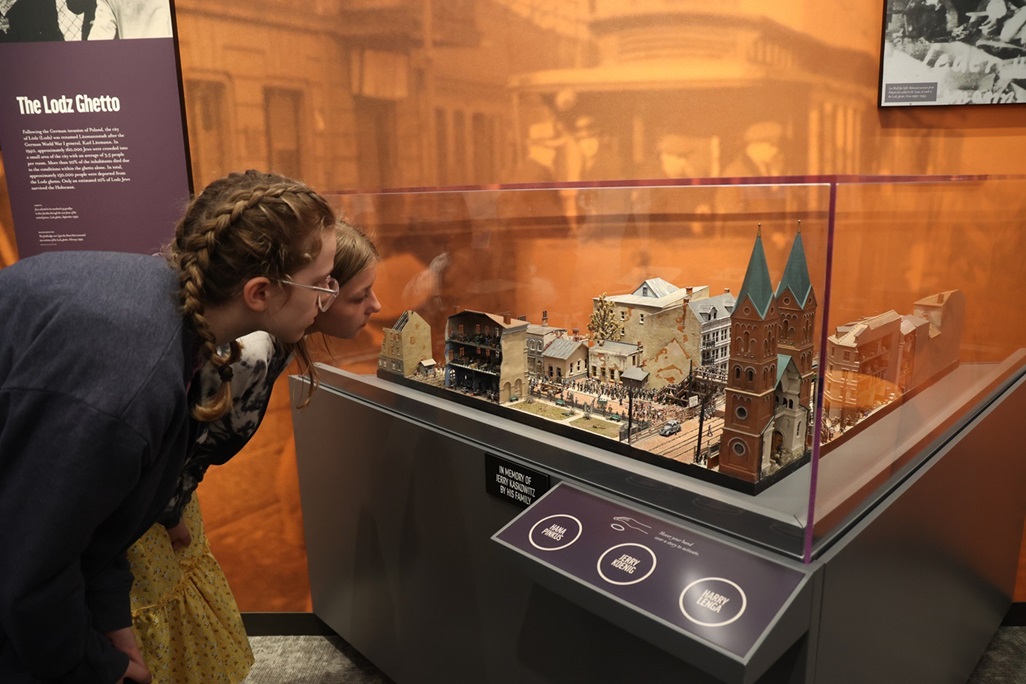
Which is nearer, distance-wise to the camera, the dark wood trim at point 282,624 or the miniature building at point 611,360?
the miniature building at point 611,360

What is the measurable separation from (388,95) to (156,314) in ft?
6.62

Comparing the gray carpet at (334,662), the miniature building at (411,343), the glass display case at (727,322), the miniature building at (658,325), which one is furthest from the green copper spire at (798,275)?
the gray carpet at (334,662)

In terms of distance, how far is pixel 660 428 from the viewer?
6.22 feet

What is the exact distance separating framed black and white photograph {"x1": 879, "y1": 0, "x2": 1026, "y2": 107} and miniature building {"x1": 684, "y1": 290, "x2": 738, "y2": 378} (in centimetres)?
152

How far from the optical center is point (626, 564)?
157 cm

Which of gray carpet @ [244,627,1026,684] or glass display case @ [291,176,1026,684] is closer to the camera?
glass display case @ [291,176,1026,684]

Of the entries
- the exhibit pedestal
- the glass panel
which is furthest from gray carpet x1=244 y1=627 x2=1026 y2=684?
the glass panel

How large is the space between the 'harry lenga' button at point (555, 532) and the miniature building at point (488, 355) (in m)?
0.53

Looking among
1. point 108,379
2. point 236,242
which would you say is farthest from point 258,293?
point 108,379

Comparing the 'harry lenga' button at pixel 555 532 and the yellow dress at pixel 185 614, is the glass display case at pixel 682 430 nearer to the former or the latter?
the 'harry lenga' button at pixel 555 532

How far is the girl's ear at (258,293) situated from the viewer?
1356 millimetres

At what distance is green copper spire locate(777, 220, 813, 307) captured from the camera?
143 centimetres

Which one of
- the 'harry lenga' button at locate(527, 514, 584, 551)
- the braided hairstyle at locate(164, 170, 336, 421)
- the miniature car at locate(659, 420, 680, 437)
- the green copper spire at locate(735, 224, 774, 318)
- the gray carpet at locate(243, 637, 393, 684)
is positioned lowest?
the gray carpet at locate(243, 637, 393, 684)

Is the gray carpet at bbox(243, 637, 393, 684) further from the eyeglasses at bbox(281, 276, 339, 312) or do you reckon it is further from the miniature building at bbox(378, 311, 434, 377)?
the eyeglasses at bbox(281, 276, 339, 312)
